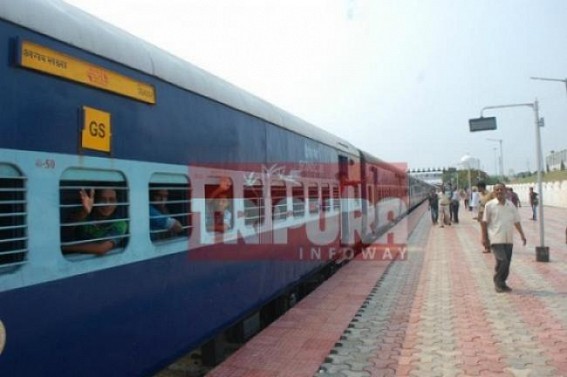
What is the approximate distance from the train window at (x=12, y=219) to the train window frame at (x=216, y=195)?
2.12 m

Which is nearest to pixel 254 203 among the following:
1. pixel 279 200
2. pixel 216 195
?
pixel 279 200

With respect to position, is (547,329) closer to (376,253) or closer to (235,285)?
(235,285)

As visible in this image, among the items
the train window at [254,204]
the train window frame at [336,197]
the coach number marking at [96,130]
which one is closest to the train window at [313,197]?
the train window frame at [336,197]

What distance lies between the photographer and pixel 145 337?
369 centimetres

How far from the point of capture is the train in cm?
267

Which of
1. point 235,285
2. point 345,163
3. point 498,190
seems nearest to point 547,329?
point 498,190

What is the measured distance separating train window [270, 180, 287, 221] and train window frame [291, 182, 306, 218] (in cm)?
42

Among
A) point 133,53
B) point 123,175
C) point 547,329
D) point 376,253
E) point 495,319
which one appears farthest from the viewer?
point 376,253

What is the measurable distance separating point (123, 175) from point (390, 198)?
1854 centimetres

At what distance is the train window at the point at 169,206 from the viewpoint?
3902 millimetres

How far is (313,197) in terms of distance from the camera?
877 centimetres

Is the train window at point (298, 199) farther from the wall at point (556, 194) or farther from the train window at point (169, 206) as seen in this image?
the wall at point (556, 194)

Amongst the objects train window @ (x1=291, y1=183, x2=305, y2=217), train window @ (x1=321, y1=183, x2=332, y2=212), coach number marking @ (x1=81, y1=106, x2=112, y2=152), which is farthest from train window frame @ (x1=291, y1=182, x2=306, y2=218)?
coach number marking @ (x1=81, y1=106, x2=112, y2=152)

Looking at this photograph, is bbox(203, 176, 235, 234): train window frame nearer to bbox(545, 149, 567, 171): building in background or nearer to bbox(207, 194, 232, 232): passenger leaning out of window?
bbox(207, 194, 232, 232): passenger leaning out of window
